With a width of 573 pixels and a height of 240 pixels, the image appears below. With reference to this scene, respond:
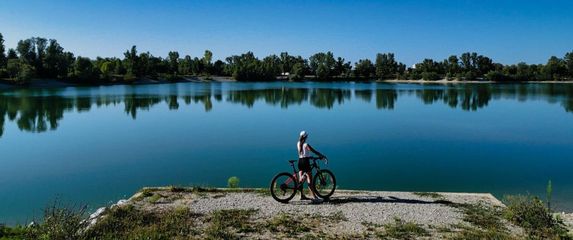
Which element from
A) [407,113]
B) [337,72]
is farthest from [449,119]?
[337,72]

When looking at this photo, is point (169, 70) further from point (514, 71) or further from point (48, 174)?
point (48, 174)

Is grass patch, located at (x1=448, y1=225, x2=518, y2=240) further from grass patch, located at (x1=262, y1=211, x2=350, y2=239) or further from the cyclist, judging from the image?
the cyclist

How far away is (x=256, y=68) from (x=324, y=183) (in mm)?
150363

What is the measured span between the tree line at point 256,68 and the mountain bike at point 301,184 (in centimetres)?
9826

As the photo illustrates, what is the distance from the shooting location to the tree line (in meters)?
107

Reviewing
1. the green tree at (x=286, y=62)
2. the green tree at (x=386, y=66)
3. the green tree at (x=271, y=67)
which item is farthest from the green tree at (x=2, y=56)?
the green tree at (x=386, y=66)

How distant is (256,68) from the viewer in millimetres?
160250

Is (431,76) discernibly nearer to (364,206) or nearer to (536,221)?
(364,206)

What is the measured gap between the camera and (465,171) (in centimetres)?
1838

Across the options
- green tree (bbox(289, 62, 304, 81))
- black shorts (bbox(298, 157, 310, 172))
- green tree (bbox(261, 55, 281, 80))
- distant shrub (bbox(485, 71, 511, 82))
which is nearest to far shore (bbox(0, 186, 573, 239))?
black shorts (bbox(298, 157, 310, 172))

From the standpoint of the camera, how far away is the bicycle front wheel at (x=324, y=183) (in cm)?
1159

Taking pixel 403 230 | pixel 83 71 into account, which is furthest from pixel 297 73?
pixel 403 230

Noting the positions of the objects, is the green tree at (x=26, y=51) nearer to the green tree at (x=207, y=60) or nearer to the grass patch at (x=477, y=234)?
the green tree at (x=207, y=60)

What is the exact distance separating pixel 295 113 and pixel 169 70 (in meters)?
117
